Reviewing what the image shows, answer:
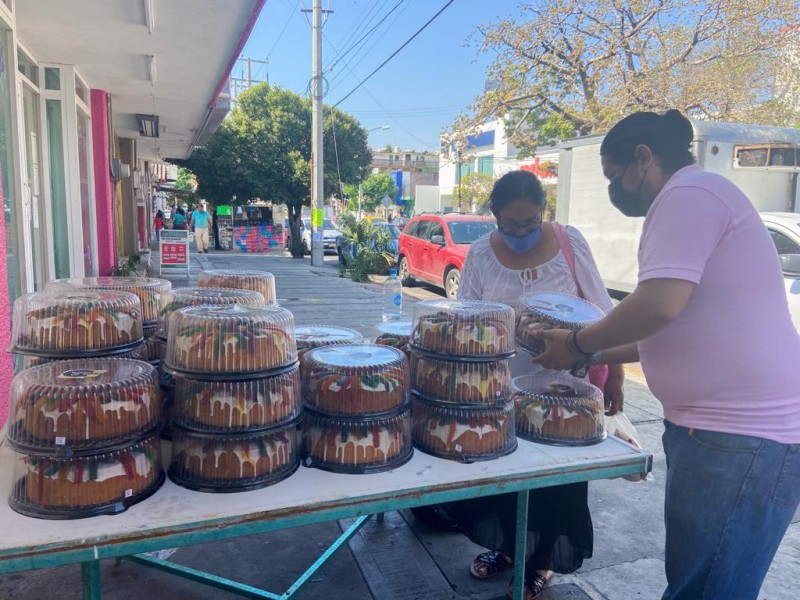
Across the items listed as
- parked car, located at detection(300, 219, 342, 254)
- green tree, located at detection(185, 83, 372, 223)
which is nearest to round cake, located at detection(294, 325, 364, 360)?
parked car, located at detection(300, 219, 342, 254)

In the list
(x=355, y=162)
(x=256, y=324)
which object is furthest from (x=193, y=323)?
(x=355, y=162)

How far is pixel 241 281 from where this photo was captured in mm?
2611

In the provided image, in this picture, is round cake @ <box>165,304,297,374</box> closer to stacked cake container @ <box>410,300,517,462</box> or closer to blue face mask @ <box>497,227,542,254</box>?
stacked cake container @ <box>410,300,517,462</box>

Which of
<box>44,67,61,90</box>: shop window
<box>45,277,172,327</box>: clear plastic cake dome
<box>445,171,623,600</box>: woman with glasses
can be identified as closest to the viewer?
<box>45,277,172,327</box>: clear plastic cake dome

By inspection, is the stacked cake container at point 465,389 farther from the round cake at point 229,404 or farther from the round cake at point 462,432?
the round cake at point 229,404

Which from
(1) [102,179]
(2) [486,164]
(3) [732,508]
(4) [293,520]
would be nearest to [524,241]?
(3) [732,508]

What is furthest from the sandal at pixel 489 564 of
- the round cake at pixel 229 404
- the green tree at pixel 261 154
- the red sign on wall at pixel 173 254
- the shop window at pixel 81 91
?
the green tree at pixel 261 154

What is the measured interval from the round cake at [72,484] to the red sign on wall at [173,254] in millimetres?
11622

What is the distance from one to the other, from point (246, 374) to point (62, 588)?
200cm

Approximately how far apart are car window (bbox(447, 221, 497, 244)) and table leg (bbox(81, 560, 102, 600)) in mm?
10510

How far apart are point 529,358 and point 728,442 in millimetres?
1078

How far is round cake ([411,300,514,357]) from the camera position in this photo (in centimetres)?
207

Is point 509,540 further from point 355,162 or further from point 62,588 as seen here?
point 355,162

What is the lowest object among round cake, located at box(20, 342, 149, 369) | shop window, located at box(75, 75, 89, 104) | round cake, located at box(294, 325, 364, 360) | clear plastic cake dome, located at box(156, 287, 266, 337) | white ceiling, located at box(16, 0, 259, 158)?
round cake, located at box(294, 325, 364, 360)
